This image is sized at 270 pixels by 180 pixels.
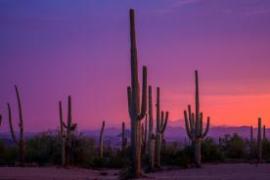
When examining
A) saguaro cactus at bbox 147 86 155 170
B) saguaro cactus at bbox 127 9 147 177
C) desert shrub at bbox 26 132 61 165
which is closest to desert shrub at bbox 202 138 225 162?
saguaro cactus at bbox 147 86 155 170

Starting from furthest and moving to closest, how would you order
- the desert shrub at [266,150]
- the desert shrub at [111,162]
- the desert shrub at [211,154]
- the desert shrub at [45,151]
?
the desert shrub at [266,150]
the desert shrub at [211,154]
the desert shrub at [45,151]
the desert shrub at [111,162]

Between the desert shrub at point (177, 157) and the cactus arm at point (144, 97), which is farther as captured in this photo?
the desert shrub at point (177, 157)

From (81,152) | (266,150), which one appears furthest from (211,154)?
(81,152)

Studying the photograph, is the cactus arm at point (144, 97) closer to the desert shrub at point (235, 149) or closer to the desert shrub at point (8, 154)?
the desert shrub at point (8, 154)

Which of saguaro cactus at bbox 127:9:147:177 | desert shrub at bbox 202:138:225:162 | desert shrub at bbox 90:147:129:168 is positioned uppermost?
saguaro cactus at bbox 127:9:147:177

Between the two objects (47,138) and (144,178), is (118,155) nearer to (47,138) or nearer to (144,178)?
(47,138)

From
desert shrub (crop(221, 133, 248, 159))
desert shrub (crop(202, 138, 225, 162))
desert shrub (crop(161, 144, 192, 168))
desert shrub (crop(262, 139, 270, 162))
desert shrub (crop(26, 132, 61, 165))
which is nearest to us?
desert shrub (crop(161, 144, 192, 168))

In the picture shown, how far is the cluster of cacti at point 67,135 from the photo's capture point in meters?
37.2

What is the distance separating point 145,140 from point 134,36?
1561 centimetres

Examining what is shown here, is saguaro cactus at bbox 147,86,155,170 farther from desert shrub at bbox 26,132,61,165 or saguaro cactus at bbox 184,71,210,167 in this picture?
desert shrub at bbox 26,132,61,165

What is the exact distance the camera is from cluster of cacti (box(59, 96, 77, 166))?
37.2 meters

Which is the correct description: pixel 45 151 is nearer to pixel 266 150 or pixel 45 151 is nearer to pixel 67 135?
pixel 67 135

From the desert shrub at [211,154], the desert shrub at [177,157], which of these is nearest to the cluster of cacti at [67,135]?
the desert shrub at [177,157]

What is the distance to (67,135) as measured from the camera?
38.9m
